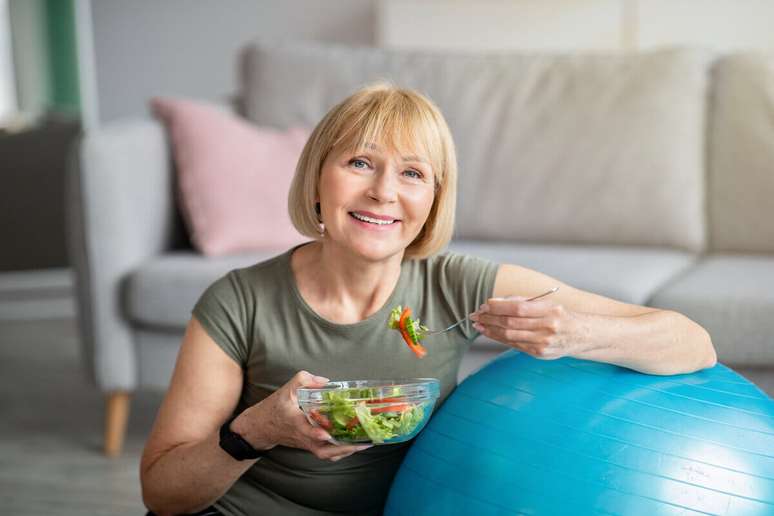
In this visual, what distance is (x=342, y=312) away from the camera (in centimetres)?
158

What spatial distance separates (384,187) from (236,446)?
39cm

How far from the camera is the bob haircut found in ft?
4.89

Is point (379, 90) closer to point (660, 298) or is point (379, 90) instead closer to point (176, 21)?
point (660, 298)

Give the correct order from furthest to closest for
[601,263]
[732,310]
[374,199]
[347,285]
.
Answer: [601,263], [732,310], [347,285], [374,199]

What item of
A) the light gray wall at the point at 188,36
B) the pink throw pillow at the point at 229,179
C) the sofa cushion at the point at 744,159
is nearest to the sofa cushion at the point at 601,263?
the sofa cushion at the point at 744,159

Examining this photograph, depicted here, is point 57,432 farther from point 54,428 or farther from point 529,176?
point 529,176

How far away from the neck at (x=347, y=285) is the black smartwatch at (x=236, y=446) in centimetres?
23

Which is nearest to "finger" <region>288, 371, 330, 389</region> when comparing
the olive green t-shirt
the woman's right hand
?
the woman's right hand

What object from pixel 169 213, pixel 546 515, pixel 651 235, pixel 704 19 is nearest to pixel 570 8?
pixel 704 19

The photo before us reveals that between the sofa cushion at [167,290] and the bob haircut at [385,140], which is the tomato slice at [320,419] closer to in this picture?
the bob haircut at [385,140]

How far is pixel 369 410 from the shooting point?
1.23m

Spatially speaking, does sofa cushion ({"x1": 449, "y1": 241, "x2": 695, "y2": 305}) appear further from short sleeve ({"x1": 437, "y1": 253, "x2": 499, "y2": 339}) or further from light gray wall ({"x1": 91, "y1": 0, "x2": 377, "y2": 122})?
light gray wall ({"x1": 91, "y1": 0, "x2": 377, "y2": 122})

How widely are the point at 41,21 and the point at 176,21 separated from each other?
59 cm

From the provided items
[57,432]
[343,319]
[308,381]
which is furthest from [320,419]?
[57,432]
